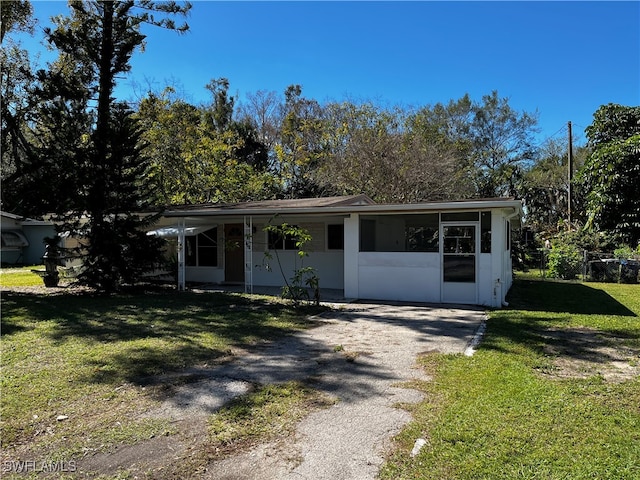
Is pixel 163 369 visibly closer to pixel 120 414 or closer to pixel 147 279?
pixel 120 414

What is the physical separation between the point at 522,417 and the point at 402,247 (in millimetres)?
7684

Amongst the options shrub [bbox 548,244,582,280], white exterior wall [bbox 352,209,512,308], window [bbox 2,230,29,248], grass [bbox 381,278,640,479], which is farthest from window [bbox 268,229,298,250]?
window [bbox 2,230,29,248]

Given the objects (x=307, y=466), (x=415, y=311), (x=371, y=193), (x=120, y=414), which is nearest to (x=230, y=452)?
(x=307, y=466)

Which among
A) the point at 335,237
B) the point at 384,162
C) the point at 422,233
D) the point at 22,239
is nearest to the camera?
the point at 422,233

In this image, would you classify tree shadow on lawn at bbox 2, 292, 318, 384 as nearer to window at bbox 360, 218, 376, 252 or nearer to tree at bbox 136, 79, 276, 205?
window at bbox 360, 218, 376, 252

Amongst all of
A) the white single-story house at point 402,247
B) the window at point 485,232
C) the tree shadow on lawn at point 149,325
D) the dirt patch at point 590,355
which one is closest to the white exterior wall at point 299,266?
the white single-story house at point 402,247

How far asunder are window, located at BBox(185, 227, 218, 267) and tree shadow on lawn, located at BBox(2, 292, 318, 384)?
134 inches

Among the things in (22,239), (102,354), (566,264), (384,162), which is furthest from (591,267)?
(22,239)

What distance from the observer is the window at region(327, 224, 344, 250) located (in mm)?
13844

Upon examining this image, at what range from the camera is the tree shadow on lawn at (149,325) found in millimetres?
5762

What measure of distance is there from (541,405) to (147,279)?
12.3 meters

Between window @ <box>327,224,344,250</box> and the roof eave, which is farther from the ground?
the roof eave

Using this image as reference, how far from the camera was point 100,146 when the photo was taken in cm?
1225

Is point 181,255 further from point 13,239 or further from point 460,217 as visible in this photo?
point 13,239
